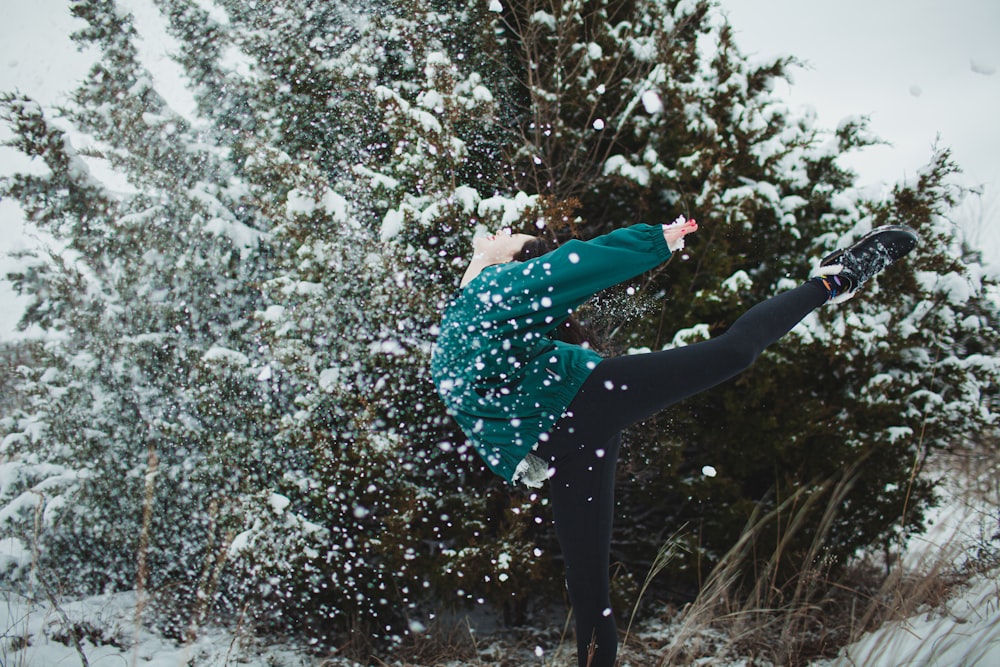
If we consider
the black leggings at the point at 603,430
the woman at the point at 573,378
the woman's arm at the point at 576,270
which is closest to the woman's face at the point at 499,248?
the woman at the point at 573,378

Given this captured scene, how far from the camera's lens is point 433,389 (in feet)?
9.36

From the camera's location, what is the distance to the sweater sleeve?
1.38 m

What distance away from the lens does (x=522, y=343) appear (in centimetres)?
152

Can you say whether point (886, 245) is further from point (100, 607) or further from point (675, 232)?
point (100, 607)

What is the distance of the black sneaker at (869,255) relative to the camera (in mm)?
1920

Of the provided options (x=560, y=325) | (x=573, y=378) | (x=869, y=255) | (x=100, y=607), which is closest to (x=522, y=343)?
(x=573, y=378)

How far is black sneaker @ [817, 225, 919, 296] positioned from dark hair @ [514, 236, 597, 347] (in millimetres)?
929

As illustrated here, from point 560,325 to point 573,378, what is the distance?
676 mm

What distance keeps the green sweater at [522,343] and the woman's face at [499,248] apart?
5.7 inches

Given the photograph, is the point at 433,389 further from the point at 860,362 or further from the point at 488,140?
the point at 860,362

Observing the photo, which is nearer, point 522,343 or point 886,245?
point 522,343

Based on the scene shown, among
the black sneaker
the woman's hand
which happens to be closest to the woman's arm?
the woman's hand

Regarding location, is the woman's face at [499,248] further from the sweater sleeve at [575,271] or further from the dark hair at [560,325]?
the sweater sleeve at [575,271]

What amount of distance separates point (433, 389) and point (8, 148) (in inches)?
127
